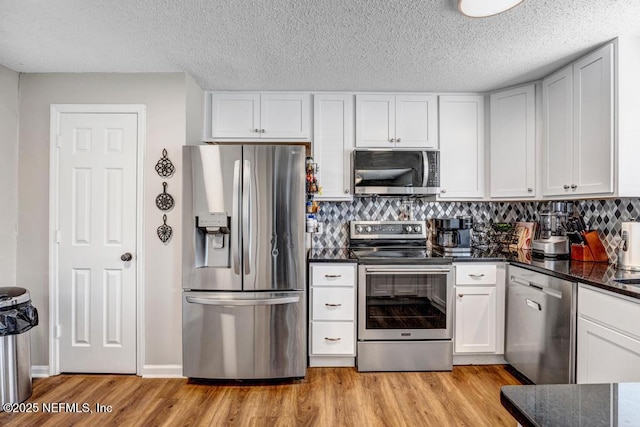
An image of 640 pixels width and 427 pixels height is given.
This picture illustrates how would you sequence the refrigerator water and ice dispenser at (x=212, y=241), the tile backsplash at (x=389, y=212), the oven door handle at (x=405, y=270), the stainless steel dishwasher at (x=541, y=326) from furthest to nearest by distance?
the tile backsplash at (x=389, y=212), the oven door handle at (x=405, y=270), the refrigerator water and ice dispenser at (x=212, y=241), the stainless steel dishwasher at (x=541, y=326)

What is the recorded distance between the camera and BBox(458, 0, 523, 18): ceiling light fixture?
63.4 inches

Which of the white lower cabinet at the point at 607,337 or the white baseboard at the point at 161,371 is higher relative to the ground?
the white lower cabinet at the point at 607,337

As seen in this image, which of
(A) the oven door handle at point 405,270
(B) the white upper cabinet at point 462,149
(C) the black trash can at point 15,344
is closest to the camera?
(C) the black trash can at point 15,344

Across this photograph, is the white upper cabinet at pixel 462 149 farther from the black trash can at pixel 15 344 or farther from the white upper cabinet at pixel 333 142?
the black trash can at pixel 15 344

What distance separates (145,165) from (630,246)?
3.42 m

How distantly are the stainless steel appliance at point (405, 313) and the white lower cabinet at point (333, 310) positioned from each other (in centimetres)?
7

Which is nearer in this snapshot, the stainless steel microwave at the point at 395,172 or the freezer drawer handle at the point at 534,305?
the freezer drawer handle at the point at 534,305

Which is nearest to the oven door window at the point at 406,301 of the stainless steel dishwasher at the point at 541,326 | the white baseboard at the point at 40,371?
the stainless steel dishwasher at the point at 541,326

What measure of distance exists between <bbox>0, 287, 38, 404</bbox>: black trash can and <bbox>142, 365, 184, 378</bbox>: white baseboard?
2.36 feet

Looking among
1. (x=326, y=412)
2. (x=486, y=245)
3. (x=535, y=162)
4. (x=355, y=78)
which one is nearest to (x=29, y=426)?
(x=326, y=412)

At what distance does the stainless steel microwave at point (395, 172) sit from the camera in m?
2.93

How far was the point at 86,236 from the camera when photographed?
2.62 meters

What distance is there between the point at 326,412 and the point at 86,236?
223 centimetres

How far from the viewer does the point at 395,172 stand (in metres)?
2.94
